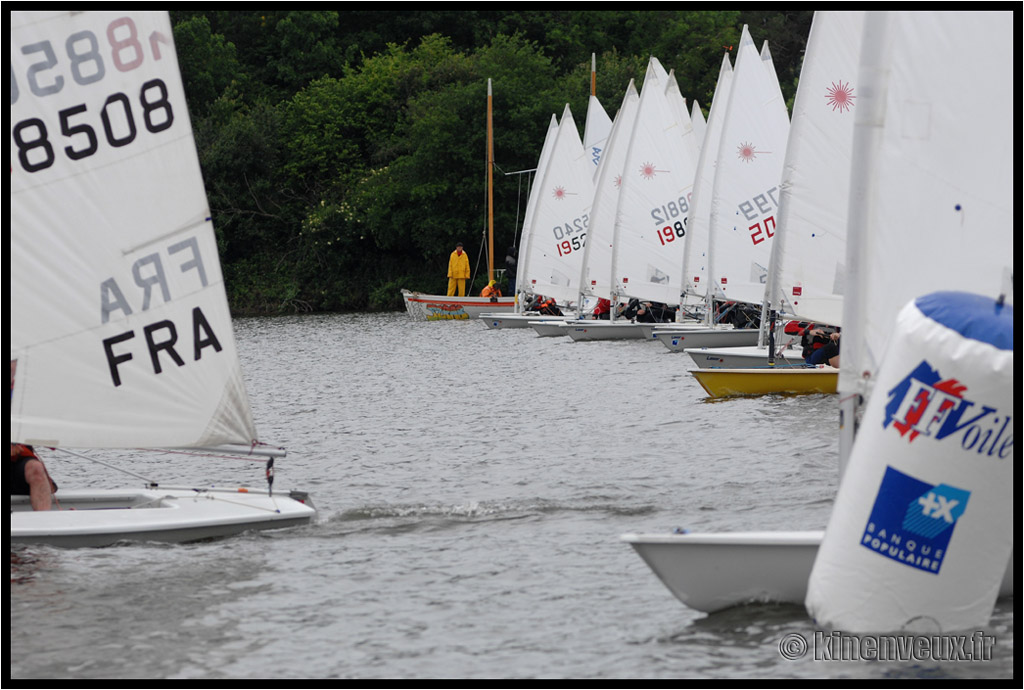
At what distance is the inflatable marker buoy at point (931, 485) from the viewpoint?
6.16m

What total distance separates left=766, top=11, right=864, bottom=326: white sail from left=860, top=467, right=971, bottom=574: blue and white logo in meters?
9.65

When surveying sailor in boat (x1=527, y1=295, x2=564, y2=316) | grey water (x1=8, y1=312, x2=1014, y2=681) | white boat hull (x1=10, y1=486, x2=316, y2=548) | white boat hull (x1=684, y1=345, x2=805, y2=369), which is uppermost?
white boat hull (x1=684, y1=345, x2=805, y2=369)

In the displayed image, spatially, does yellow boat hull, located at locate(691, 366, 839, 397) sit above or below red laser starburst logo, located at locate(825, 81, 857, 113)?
below

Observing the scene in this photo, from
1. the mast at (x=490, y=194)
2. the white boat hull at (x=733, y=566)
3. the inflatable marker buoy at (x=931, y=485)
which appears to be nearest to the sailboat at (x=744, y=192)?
the white boat hull at (x=733, y=566)

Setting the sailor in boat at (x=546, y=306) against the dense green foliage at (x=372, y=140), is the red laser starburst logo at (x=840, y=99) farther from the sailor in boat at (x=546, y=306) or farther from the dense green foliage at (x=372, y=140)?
the dense green foliage at (x=372, y=140)

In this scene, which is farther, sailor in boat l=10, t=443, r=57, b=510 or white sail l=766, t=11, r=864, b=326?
white sail l=766, t=11, r=864, b=326

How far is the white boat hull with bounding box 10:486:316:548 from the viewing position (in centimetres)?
914

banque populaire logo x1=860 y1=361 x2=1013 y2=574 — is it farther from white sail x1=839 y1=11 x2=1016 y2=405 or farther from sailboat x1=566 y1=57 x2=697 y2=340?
sailboat x1=566 y1=57 x2=697 y2=340

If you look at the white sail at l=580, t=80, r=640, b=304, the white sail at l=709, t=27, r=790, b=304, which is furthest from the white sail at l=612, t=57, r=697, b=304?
the white sail at l=709, t=27, r=790, b=304

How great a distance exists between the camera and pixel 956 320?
6184 millimetres

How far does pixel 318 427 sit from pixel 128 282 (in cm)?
771

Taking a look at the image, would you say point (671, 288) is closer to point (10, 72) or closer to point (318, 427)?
point (318, 427)

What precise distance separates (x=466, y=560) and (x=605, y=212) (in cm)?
2280

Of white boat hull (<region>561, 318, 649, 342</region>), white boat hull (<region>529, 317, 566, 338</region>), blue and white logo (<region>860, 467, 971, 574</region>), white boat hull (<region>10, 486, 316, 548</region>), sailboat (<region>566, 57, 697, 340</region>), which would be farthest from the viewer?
white boat hull (<region>529, 317, 566, 338</region>)
